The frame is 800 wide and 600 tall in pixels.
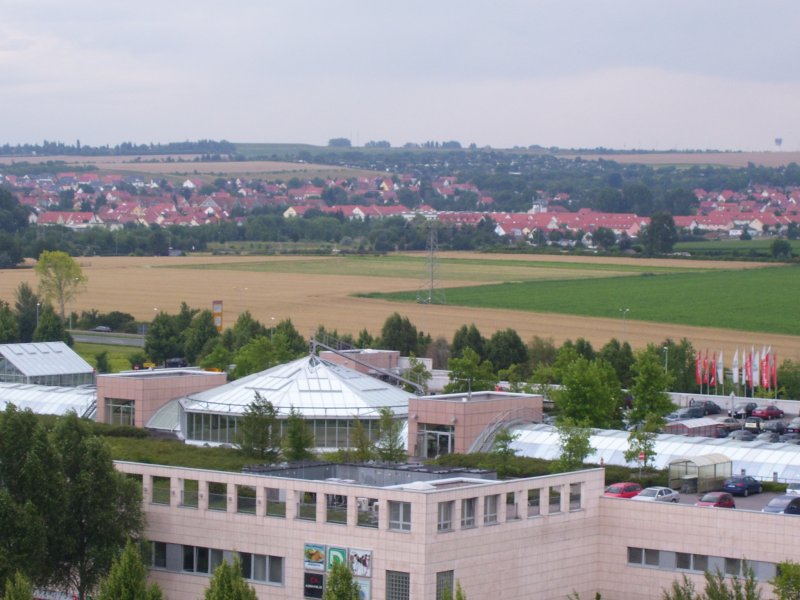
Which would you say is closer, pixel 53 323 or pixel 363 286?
pixel 53 323

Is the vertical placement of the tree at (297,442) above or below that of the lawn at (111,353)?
above

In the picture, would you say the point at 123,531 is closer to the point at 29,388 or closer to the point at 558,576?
the point at 558,576

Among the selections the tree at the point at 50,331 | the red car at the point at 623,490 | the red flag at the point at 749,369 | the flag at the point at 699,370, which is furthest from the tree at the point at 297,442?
the tree at the point at 50,331

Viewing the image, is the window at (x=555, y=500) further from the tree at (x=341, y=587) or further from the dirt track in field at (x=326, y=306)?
the dirt track in field at (x=326, y=306)

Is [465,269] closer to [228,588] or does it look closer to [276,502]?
[276,502]

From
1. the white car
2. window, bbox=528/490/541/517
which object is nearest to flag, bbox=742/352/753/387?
the white car

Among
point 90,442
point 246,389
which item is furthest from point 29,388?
point 90,442
